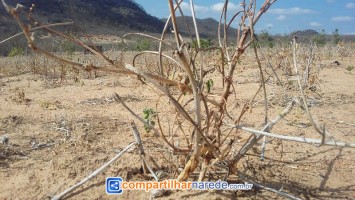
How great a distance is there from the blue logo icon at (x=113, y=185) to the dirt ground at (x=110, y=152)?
3 cm

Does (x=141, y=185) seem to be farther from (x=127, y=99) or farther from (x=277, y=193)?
(x=127, y=99)

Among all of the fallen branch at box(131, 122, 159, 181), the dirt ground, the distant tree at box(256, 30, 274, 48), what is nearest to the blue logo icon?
the dirt ground

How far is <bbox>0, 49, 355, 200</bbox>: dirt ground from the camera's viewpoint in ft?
5.84

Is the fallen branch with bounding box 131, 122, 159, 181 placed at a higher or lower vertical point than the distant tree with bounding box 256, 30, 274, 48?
lower

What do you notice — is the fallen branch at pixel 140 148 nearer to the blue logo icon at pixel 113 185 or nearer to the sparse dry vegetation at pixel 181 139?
the sparse dry vegetation at pixel 181 139

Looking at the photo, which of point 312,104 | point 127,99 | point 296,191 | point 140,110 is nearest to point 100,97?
point 127,99

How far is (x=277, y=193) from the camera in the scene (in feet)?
5.39

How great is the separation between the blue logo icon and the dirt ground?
26 mm

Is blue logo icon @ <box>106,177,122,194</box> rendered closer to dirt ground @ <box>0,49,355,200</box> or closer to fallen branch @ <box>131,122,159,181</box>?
dirt ground @ <box>0,49,355,200</box>

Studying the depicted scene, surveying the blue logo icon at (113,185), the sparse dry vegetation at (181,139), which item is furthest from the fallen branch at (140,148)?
the blue logo icon at (113,185)

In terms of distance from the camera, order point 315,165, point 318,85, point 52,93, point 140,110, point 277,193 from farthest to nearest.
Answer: point 318,85 < point 52,93 < point 140,110 < point 315,165 < point 277,193

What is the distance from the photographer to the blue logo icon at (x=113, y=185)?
1.76 metres

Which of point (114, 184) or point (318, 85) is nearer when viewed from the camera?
point (114, 184)

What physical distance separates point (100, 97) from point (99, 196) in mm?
2641
